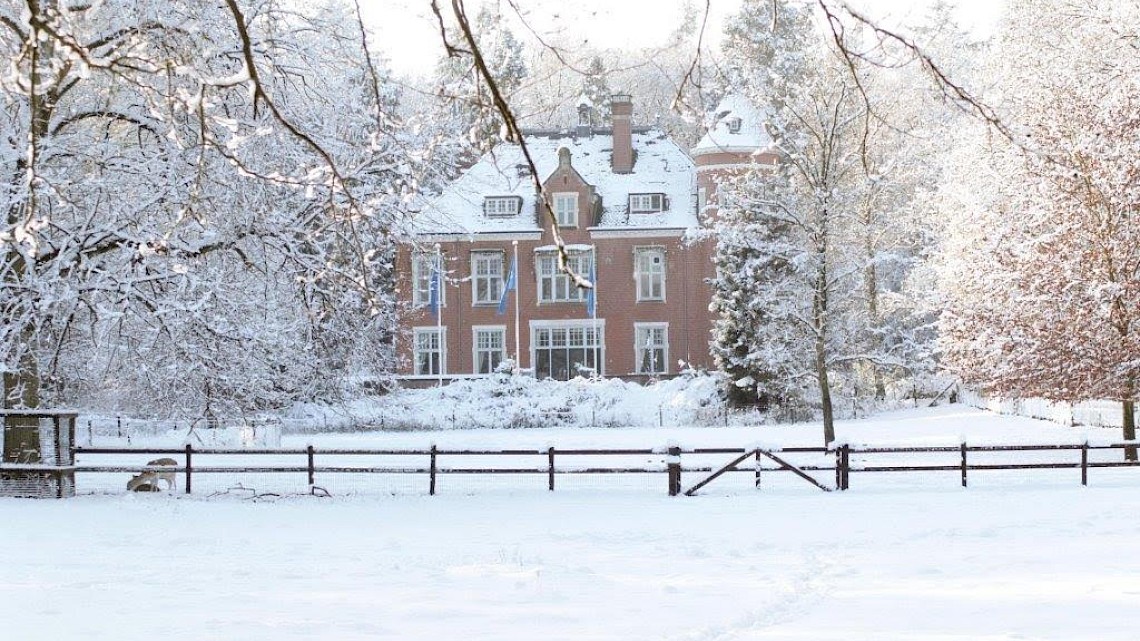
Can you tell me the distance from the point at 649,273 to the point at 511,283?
258 inches

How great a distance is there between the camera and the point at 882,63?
5.55 m

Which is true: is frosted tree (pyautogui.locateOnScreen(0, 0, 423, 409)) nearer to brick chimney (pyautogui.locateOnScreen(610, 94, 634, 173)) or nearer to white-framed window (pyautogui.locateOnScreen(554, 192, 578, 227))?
white-framed window (pyautogui.locateOnScreen(554, 192, 578, 227))

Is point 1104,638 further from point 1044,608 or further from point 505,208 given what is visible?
point 505,208

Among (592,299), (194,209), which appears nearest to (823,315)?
(194,209)

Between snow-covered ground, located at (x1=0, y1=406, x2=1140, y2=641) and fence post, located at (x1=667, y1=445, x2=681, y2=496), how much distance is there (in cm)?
35

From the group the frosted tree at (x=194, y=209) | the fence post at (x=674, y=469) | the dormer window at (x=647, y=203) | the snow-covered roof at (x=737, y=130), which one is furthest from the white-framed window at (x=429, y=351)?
the fence post at (x=674, y=469)

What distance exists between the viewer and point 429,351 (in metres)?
50.0

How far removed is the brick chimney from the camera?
51.1 meters

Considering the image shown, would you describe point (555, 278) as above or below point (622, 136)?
below

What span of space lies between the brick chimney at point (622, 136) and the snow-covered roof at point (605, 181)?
362 mm

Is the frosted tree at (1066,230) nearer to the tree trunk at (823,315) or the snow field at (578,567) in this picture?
the tree trunk at (823,315)

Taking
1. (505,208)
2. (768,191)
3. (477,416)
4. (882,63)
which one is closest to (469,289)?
(505,208)

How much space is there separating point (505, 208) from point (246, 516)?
32891 mm

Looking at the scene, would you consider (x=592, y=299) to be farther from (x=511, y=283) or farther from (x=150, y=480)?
(x=150, y=480)
